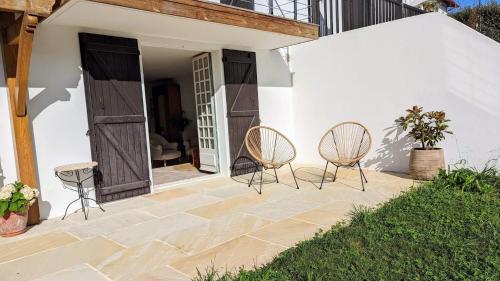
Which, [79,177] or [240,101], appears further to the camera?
[240,101]

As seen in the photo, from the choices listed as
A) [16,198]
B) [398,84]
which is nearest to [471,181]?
[398,84]

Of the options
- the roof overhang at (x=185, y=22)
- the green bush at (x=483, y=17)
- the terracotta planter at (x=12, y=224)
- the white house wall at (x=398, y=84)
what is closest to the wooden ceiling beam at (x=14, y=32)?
the roof overhang at (x=185, y=22)

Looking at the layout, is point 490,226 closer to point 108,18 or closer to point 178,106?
point 108,18

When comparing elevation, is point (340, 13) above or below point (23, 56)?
above

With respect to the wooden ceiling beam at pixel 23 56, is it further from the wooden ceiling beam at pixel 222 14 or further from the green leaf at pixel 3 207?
the green leaf at pixel 3 207

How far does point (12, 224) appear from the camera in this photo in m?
3.11

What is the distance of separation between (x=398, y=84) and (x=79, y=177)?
14.8 ft

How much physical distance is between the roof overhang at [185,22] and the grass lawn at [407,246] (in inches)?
103

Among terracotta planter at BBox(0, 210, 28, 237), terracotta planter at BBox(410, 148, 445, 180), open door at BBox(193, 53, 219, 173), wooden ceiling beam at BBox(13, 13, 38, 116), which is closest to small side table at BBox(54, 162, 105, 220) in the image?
terracotta planter at BBox(0, 210, 28, 237)

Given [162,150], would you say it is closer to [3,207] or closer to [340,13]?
[3,207]

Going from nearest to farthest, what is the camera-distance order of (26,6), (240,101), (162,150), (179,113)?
Answer: (26,6) → (240,101) → (162,150) → (179,113)

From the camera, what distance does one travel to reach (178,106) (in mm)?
8984


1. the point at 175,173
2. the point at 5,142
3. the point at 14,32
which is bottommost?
the point at 175,173

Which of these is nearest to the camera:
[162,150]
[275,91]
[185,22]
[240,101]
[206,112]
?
[185,22]
